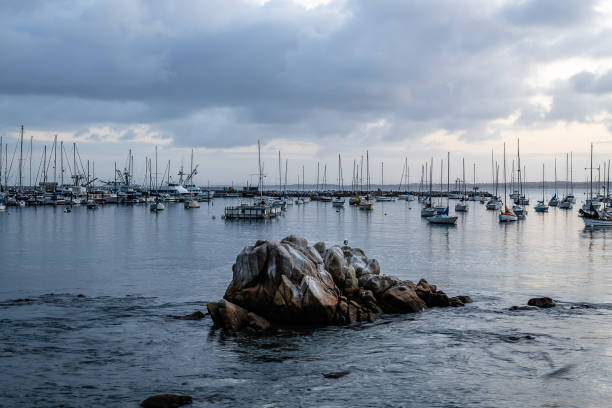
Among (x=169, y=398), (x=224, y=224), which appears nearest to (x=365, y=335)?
(x=169, y=398)

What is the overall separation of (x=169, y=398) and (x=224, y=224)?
2915 inches

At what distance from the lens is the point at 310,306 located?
80.7 feet

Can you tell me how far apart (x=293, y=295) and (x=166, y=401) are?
902cm

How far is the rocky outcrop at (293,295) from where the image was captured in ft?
80.0

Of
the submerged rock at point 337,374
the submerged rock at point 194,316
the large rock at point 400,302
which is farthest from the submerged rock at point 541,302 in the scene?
the submerged rock at point 194,316

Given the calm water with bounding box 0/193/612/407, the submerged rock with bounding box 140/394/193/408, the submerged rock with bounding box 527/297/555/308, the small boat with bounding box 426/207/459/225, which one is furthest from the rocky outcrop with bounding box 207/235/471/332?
the small boat with bounding box 426/207/459/225

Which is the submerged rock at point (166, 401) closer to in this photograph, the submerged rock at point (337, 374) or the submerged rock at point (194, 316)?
the submerged rock at point (337, 374)

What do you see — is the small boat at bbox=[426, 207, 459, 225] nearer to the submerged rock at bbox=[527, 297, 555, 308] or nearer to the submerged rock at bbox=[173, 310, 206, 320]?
the submerged rock at bbox=[527, 297, 555, 308]

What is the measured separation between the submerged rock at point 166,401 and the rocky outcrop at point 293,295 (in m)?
7.16

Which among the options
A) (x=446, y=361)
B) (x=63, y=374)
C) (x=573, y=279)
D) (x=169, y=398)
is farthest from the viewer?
(x=573, y=279)

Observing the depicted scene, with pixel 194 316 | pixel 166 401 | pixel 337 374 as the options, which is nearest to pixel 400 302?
pixel 337 374

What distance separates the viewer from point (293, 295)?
24391 mm

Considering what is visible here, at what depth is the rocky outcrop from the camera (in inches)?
960

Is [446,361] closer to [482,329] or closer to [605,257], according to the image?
[482,329]
